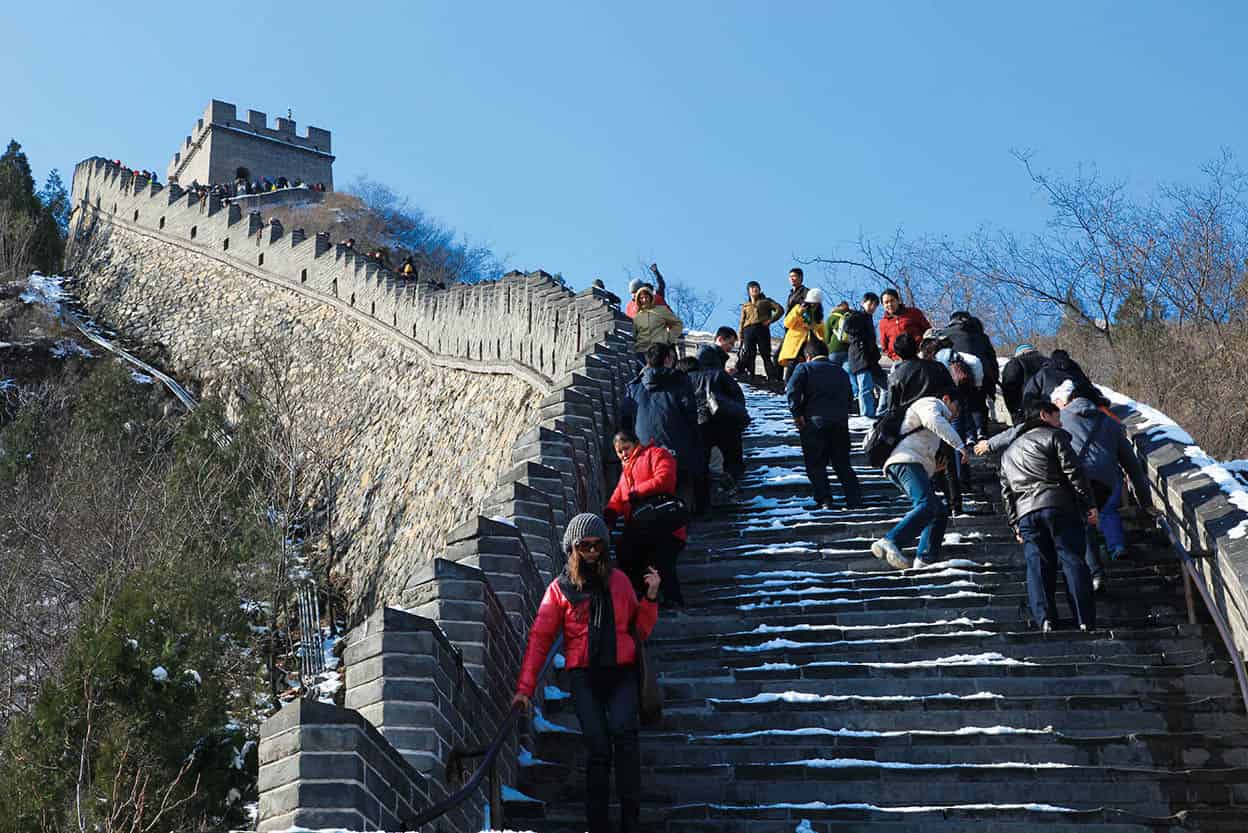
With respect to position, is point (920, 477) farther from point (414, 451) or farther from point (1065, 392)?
point (414, 451)

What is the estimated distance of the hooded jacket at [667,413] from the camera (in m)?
11.2

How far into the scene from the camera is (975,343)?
1432cm

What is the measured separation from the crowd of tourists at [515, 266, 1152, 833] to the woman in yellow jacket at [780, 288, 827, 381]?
94.2 inches

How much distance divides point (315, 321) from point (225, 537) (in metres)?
10.6

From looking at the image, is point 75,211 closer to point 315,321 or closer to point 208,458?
point 315,321

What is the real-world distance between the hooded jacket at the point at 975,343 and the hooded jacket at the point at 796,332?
2.47m

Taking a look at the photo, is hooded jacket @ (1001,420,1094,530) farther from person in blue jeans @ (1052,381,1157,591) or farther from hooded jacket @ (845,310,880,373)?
hooded jacket @ (845,310,880,373)

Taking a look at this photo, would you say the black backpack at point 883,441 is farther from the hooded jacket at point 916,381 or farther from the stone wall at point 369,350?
the stone wall at point 369,350

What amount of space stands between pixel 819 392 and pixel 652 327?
11.6ft

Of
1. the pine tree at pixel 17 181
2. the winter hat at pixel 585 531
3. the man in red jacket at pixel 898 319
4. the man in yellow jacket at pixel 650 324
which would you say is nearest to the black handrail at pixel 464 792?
the winter hat at pixel 585 531

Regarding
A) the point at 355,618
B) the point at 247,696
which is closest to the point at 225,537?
the point at 355,618

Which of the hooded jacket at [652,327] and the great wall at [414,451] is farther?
the hooded jacket at [652,327]

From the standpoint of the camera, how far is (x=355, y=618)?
2419 centimetres

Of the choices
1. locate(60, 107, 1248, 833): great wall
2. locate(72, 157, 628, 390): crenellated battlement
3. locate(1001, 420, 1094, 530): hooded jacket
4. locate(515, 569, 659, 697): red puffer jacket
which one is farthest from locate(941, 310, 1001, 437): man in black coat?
locate(515, 569, 659, 697): red puffer jacket
